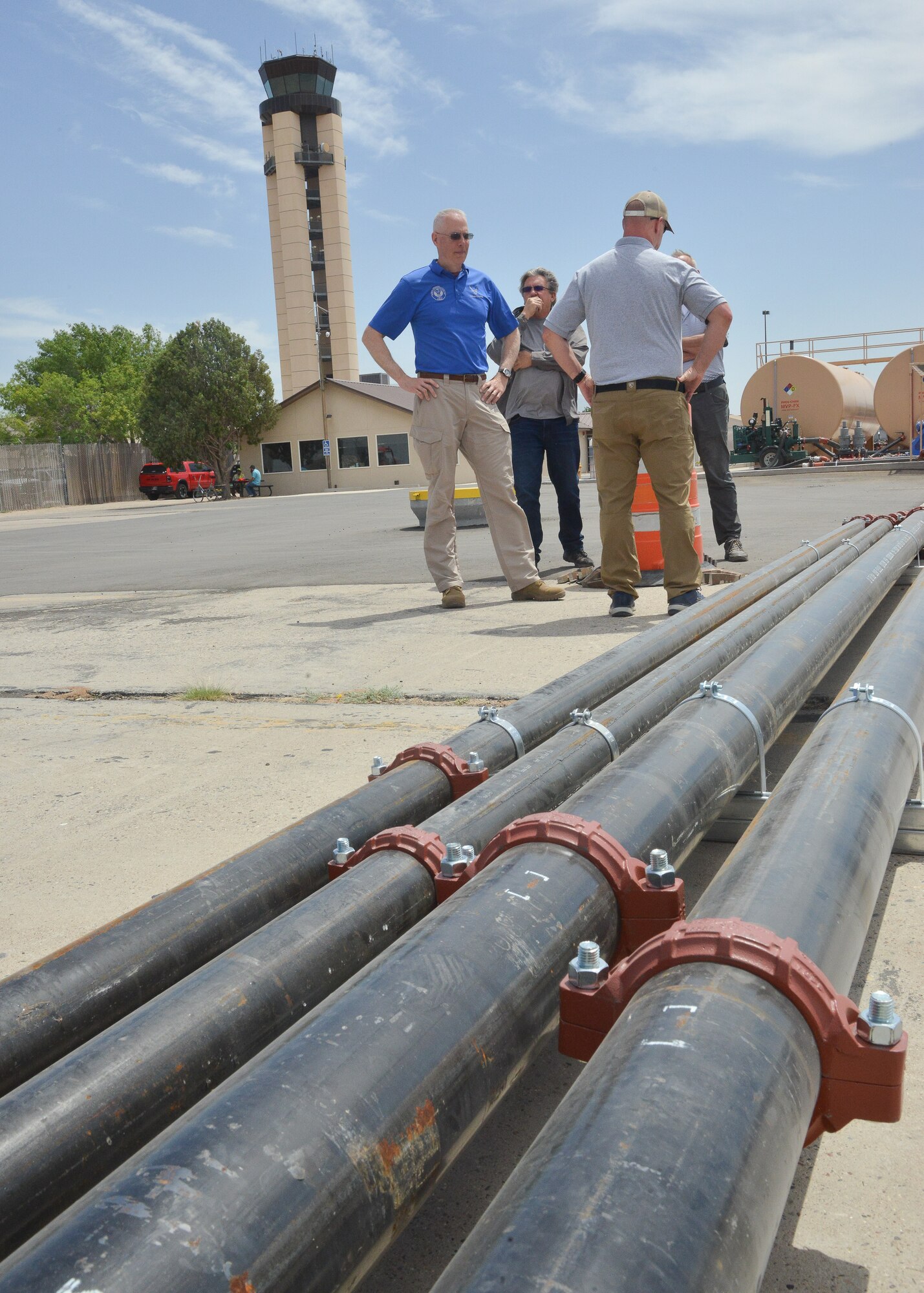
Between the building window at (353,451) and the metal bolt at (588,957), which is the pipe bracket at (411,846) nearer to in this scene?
the metal bolt at (588,957)

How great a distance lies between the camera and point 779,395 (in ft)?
97.9

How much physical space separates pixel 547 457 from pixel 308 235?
65.0 meters

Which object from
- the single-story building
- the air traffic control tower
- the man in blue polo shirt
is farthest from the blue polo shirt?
the air traffic control tower

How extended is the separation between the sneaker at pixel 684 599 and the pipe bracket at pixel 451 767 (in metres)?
3.01

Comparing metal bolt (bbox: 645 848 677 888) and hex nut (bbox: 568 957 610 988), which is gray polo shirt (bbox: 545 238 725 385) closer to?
metal bolt (bbox: 645 848 677 888)

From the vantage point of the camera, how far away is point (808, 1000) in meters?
1.13

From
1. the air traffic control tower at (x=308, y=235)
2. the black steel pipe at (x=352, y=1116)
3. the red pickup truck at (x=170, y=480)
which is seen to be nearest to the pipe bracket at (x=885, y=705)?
the black steel pipe at (x=352, y=1116)

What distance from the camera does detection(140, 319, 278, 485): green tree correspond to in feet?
166

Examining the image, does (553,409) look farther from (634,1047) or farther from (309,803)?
(634,1047)

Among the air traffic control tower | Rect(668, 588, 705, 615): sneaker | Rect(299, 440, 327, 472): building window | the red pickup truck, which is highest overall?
the air traffic control tower

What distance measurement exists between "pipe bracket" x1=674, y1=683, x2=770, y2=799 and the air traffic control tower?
6544 centimetres

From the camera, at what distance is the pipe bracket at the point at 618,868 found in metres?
1.57

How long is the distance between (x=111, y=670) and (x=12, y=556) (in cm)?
1080

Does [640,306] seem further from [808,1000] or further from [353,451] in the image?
[353,451]
